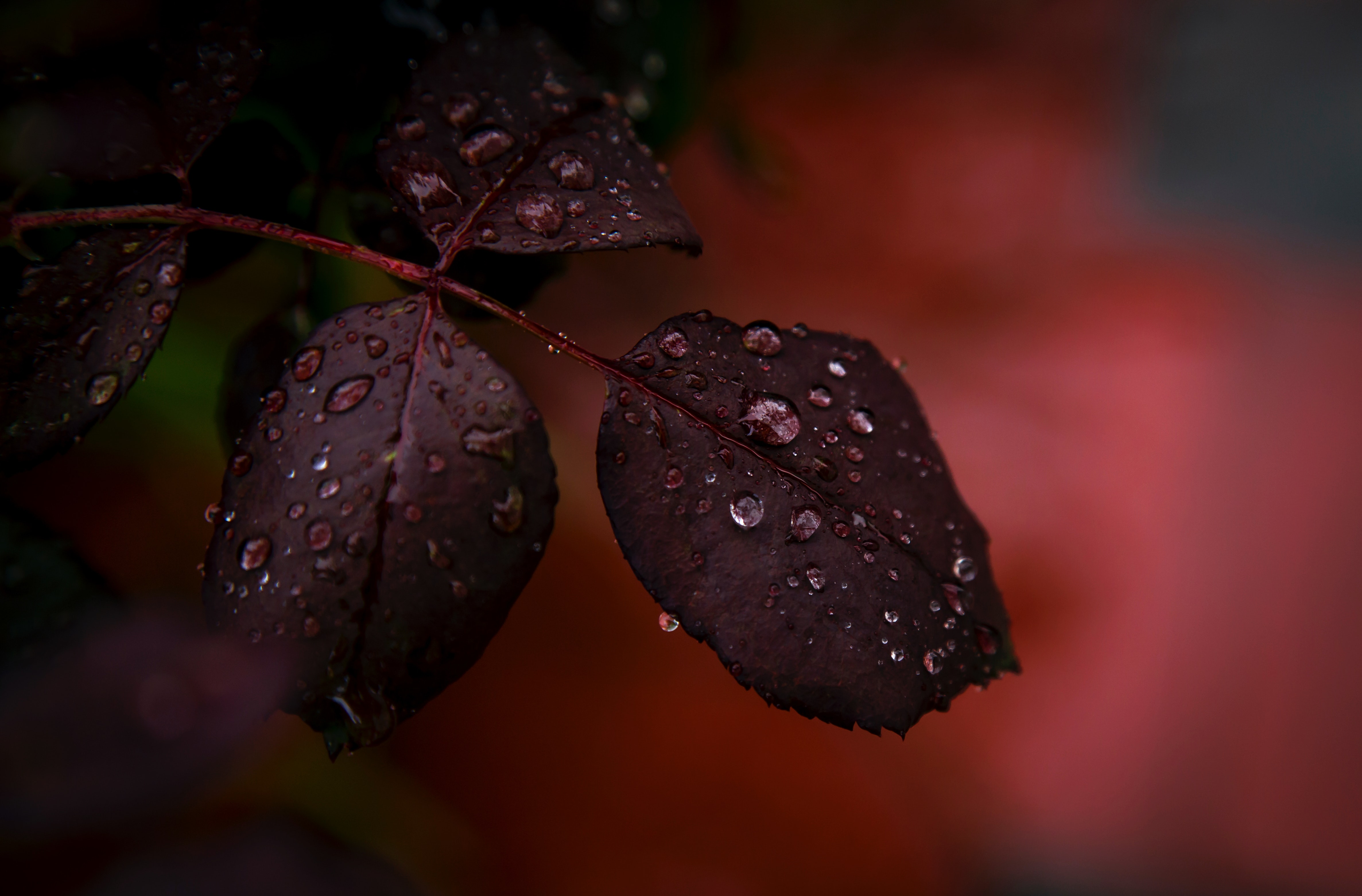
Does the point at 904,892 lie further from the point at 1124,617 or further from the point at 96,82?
the point at 96,82

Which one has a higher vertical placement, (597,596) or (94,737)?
(597,596)

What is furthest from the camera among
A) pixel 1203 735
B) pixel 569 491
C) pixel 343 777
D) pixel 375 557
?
pixel 1203 735

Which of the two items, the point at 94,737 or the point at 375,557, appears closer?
the point at 375,557

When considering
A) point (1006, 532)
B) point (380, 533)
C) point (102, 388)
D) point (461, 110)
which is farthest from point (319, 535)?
point (1006, 532)

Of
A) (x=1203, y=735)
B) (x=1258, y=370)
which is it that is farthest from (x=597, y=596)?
(x=1258, y=370)

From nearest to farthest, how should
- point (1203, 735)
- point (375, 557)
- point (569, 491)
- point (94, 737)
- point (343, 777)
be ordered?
point (375, 557) → point (94, 737) → point (343, 777) → point (569, 491) → point (1203, 735)

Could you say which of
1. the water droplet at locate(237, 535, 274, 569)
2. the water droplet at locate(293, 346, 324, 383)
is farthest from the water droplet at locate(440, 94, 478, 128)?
the water droplet at locate(237, 535, 274, 569)

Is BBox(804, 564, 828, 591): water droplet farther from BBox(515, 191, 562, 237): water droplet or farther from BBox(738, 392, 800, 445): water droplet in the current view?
BBox(515, 191, 562, 237): water droplet

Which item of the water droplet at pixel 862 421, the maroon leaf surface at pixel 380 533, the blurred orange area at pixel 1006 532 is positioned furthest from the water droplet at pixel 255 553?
the blurred orange area at pixel 1006 532
